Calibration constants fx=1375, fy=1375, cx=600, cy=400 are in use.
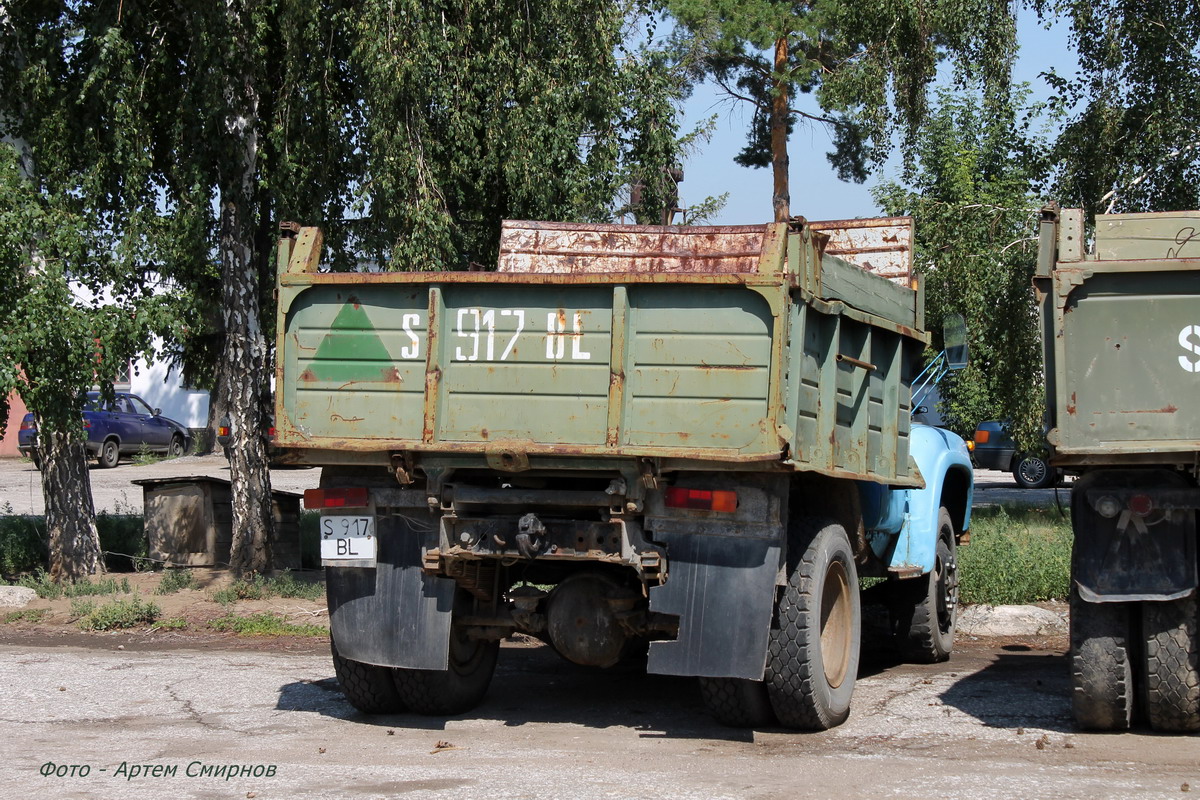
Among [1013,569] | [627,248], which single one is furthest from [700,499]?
[1013,569]

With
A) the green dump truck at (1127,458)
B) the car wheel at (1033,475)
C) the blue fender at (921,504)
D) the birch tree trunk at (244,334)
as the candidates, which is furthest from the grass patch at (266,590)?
the car wheel at (1033,475)

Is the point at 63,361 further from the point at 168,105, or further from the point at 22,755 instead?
the point at 22,755

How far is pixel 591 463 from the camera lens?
6.55m

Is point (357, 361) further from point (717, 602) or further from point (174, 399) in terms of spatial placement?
point (174, 399)

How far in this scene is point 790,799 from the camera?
5.58 meters

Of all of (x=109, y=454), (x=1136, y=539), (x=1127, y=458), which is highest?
(x=109, y=454)

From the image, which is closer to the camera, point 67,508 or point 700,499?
point 700,499

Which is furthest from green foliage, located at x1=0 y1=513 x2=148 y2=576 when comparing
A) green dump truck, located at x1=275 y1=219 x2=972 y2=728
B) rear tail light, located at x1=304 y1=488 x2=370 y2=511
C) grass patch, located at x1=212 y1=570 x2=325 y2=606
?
green dump truck, located at x1=275 y1=219 x2=972 y2=728

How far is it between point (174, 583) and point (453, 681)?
552 cm

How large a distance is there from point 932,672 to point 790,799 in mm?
3594

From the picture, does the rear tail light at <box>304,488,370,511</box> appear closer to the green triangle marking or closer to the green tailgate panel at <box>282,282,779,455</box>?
the green tailgate panel at <box>282,282,779,455</box>

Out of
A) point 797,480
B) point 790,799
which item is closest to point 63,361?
point 797,480

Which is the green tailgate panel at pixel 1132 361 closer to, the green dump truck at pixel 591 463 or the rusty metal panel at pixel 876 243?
the green dump truck at pixel 591 463

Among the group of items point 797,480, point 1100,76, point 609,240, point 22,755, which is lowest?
point 22,755
